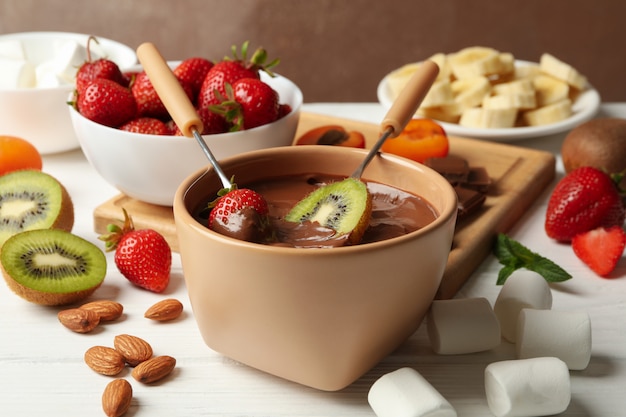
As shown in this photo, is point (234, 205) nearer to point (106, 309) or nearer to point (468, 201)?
point (106, 309)

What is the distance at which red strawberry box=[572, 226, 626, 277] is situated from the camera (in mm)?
1428

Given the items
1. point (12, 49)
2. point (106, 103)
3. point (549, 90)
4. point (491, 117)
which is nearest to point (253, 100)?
point (106, 103)

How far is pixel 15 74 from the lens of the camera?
196cm

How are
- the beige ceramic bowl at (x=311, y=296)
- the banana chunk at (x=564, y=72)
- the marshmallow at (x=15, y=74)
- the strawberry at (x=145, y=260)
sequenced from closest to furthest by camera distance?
1. the beige ceramic bowl at (x=311, y=296)
2. the strawberry at (x=145, y=260)
3. the marshmallow at (x=15, y=74)
4. the banana chunk at (x=564, y=72)

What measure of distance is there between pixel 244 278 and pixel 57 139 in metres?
1.10

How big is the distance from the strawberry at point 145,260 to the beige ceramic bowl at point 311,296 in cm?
23

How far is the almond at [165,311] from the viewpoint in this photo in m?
1.28

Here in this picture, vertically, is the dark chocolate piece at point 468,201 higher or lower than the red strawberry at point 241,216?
lower

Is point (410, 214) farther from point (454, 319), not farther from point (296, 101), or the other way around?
point (296, 101)

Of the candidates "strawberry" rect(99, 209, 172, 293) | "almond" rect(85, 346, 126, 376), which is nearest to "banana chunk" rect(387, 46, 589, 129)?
"strawberry" rect(99, 209, 172, 293)

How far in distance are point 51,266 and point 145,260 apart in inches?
5.9

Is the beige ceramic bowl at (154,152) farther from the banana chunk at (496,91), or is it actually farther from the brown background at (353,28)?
the brown background at (353,28)

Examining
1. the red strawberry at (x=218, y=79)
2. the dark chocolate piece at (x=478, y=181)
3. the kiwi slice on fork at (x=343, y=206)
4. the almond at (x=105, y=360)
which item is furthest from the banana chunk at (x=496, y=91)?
the almond at (x=105, y=360)

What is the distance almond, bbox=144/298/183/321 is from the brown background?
3.03m
